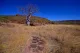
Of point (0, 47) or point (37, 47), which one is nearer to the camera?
point (0, 47)

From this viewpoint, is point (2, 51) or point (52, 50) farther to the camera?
point (52, 50)

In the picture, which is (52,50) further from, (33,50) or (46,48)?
(33,50)

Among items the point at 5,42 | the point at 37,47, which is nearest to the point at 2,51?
the point at 5,42

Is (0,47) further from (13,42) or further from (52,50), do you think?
(52,50)

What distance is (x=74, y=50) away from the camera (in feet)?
A: 29.9

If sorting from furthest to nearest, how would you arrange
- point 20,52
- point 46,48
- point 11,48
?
1. point 46,48
2. point 11,48
3. point 20,52

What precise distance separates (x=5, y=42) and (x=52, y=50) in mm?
3611

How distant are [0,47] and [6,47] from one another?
0.40 meters

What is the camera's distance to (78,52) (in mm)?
8766

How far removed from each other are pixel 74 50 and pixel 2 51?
4.71 m

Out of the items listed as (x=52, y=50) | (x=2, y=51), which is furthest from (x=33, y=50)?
(x=2, y=51)

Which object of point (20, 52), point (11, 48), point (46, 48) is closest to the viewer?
point (20, 52)

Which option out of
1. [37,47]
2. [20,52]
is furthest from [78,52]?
[20,52]

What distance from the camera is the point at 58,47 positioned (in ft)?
32.7
